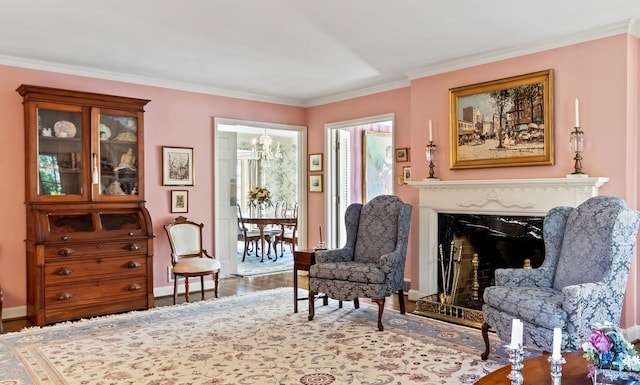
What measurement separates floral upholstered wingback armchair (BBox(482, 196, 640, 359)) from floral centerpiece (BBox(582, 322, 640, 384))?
104cm

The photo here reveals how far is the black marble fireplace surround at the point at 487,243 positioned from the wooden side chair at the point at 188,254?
2.47 meters

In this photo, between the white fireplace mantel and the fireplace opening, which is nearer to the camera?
the white fireplace mantel

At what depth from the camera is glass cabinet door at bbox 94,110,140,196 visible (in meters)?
4.79

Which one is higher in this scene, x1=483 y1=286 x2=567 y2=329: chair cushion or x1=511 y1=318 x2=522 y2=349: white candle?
x1=511 y1=318 x2=522 y2=349: white candle

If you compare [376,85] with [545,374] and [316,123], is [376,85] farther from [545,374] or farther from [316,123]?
[545,374]

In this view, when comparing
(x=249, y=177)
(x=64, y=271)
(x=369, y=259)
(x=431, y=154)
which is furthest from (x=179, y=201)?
(x=249, y=177)

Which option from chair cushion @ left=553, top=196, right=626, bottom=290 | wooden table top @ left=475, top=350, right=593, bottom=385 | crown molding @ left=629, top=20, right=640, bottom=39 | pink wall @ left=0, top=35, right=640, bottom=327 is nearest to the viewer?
wooden table top @ left=475, top=350, right=593, bottom=385

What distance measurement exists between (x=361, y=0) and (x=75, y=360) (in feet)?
10.3

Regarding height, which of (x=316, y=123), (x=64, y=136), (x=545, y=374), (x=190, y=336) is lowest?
(x=190, y=336)

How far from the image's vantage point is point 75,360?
329 cm

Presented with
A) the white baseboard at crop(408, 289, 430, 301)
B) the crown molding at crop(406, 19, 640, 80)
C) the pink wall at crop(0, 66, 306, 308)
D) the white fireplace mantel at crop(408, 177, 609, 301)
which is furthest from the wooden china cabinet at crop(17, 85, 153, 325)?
the crown molding at crop(406, 19, 640, 80)

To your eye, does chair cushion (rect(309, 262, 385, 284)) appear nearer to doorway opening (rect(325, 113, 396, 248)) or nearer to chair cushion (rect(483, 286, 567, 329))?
chair cushion (rect(483, 286, 567, 329))

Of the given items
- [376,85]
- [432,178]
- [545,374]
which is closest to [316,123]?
[376,85]

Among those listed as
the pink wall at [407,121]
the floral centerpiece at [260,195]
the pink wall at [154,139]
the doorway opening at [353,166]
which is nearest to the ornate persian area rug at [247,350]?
the pink wall at [154,139]
